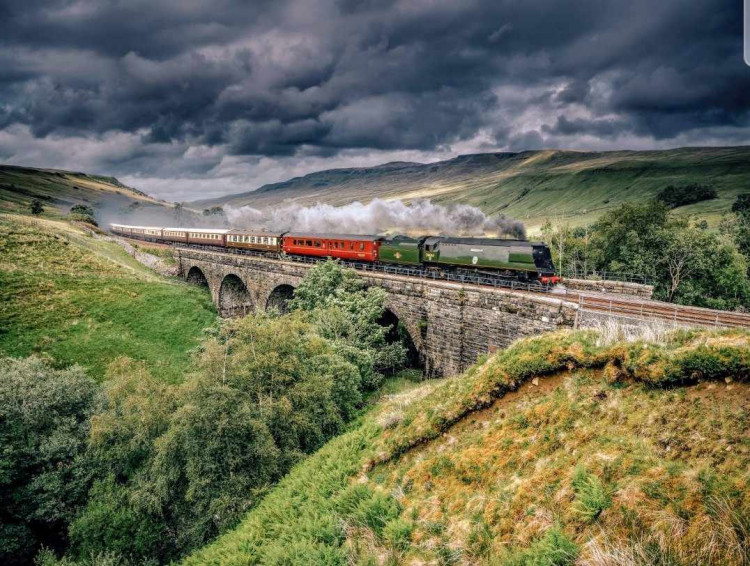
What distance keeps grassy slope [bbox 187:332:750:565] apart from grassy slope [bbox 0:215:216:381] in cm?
2171

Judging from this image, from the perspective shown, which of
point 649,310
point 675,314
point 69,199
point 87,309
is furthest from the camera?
point 69,199

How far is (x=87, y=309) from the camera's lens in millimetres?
33469

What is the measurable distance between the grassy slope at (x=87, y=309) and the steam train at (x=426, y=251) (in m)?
10.6

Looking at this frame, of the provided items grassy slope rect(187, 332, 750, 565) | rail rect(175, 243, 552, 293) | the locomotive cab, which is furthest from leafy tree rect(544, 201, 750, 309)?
grassy slope rect(187, 332, 750, 565)

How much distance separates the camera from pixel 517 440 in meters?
8.91

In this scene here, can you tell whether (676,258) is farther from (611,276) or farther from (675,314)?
(675,314)

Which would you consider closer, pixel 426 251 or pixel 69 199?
pixel 426 251

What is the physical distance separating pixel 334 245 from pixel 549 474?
30.7 metres

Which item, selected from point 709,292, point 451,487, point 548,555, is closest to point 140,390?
point 451,487

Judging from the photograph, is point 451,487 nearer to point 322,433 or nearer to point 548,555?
point 548,555

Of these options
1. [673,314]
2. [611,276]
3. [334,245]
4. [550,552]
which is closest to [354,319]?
[334,245]

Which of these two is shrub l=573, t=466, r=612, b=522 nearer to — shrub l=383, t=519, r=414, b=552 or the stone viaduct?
shrub l=383, t=519, r=414, b=552

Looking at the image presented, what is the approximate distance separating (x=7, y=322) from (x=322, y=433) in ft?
93.7

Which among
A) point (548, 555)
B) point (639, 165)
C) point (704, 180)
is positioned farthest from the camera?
point (639, 165)
